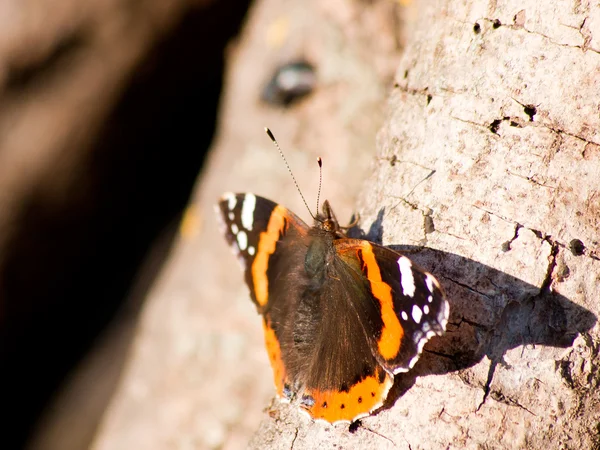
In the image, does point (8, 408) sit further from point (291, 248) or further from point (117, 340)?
point (291, 248)

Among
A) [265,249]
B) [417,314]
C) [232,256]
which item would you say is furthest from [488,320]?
[232,256]

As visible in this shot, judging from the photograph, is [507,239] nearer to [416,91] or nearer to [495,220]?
[495,220]

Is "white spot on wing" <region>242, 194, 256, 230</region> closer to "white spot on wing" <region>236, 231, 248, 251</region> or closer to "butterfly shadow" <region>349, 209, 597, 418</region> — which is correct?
"white spot on wing" <region>236, 231, 248, 251</region>

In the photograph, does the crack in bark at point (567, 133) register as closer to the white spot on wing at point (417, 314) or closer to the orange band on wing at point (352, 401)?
the white spot on wing at point (417, 314)

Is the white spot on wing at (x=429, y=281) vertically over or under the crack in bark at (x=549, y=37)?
under

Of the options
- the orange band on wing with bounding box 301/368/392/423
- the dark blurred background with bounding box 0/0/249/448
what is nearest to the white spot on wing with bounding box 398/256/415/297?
the orange band on wing with bounding box 301/368/392/423

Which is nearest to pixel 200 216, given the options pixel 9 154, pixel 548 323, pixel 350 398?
pixel 9 154

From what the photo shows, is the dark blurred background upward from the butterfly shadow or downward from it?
upward

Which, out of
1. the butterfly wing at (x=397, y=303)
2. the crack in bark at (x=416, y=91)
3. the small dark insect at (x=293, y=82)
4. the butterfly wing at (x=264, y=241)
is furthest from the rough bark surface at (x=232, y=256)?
the butterfly wing at (x=397, y=303)
